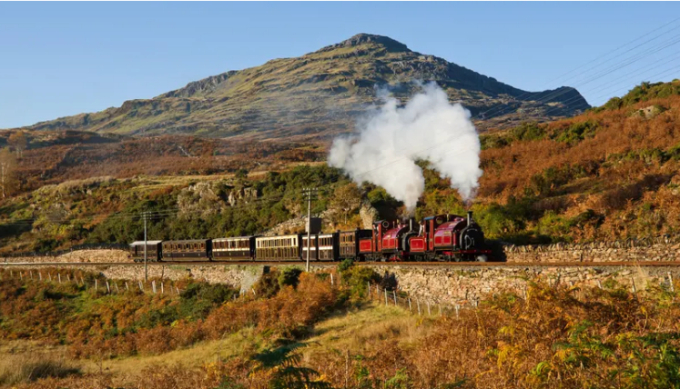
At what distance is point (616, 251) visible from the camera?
27766 mm

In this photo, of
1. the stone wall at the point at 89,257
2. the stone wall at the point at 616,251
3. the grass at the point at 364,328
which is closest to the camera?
the grass at the point at 364,328

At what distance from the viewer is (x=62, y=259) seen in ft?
228

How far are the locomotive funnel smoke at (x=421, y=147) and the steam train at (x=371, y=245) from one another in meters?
10.2

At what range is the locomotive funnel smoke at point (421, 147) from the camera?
46.0 metres

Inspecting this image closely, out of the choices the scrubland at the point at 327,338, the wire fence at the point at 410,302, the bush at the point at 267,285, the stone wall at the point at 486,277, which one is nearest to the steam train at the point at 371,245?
the stone wall at the point at 486,277

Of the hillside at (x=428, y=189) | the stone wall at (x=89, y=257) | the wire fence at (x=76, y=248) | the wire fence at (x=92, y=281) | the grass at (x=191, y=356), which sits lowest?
the grass at (x=191, y=356)

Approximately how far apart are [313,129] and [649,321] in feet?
544

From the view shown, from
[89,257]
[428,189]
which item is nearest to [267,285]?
[428,189]

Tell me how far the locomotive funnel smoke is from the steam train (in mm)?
10194

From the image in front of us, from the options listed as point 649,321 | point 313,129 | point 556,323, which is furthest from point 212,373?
point 313,129

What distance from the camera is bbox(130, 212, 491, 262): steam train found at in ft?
105

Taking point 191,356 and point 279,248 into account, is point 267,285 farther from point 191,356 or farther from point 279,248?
point 191,356

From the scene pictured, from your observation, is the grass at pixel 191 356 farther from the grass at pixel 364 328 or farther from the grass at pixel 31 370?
the grass at pixel 364 328

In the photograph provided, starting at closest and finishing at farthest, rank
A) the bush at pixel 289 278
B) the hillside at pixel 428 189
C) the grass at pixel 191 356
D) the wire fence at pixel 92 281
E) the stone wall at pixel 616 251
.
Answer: the grass at pixel 191 356
the stone wall at pixel 616 251
the hillside at pixel 428 189
the bush at pixel 289 278
the wire fence at pixel 92 281
